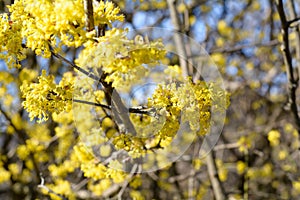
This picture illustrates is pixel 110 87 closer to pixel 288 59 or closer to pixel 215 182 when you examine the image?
pixel 288 59

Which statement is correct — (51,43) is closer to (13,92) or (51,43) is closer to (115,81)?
(115,81)

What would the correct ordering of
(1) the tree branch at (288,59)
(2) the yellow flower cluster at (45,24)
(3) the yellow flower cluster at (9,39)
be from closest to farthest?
1. (2) the yellow flower cluster at (45,24)
2. (3) the yellow flower cluster at (9,39)
3. (1) the tree branch at (288,59)

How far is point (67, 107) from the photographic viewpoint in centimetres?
182

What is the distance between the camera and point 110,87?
6.23ft

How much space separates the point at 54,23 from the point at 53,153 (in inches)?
159

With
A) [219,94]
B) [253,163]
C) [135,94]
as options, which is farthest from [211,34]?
[219,94]

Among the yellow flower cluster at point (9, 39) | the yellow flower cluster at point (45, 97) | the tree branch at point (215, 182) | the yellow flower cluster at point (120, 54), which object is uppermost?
the yellow flower cluster at point (9, 39)

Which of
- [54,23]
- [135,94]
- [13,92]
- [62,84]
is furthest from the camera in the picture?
[13,92]

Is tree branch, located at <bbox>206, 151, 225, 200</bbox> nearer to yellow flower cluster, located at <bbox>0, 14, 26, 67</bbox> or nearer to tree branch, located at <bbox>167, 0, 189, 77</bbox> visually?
tree branch, located at <bbox>167, 0, 189, 77</bbox>

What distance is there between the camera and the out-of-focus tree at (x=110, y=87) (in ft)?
5.35

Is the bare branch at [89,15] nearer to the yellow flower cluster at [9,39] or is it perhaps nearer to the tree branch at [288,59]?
the yellow flower cluster at [9,39]

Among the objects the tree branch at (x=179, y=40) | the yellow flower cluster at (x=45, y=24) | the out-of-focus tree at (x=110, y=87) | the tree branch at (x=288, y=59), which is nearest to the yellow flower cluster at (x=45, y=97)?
the out-of-focus tree at (x=110, y=87)

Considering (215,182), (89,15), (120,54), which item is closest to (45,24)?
(89,15)

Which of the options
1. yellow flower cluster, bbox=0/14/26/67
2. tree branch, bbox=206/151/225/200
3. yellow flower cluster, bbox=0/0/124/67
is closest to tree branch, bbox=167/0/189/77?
tree branch, bbox=206/151/225/200
